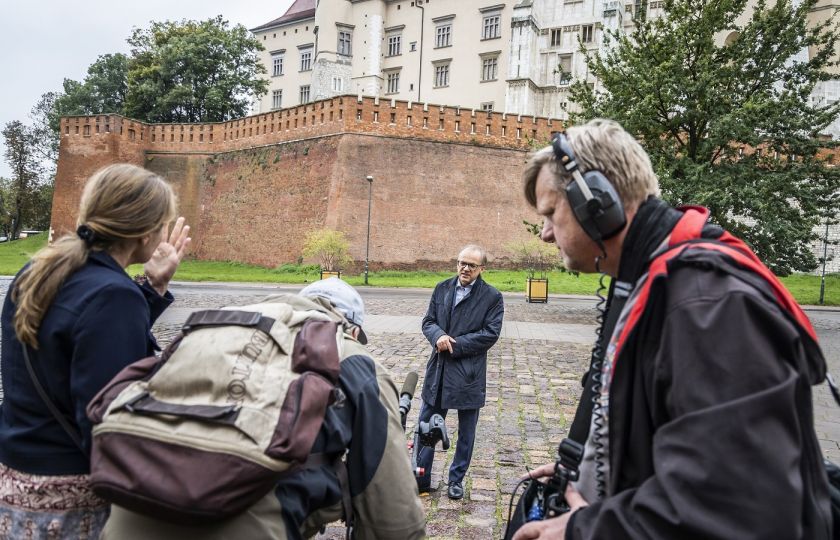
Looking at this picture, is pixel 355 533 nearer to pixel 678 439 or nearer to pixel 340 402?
pixel 340 402

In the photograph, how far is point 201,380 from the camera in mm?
1696

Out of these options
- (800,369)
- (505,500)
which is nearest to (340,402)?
(800,369)

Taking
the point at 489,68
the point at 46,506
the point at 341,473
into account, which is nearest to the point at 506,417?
the point at 341,473

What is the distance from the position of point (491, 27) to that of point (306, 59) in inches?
732

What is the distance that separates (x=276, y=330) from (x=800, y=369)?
1268 millimetres

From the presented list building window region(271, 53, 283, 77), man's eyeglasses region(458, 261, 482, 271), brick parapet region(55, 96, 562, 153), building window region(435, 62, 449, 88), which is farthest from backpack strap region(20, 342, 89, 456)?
building window region(271, 53, 283, 77)

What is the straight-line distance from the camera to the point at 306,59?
5950cm

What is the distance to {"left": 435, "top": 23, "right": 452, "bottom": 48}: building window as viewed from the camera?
170ft

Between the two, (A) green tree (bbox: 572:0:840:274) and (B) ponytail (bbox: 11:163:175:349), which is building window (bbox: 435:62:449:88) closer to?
(A) green tree (bbox: 572:0:840:274)

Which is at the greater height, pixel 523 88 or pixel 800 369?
pixel 523 88

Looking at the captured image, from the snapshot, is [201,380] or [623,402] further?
[201,380]

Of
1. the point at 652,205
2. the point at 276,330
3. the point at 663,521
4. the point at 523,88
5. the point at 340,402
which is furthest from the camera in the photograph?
the point at 523,88

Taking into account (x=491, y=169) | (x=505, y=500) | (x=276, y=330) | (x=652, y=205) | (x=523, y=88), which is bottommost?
(x=505, y=500)

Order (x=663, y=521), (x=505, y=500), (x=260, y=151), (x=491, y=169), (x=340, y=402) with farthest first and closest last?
(x=260, y=151) → (x=491, y=169) → (x=505, y=500) → (x=340, y=402) → (x=663, y=521)
